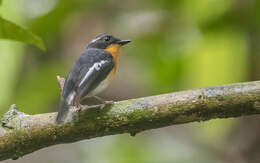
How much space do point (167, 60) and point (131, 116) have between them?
5.72 ft

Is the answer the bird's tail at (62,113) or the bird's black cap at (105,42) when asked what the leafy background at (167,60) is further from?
the bird's tail at (62,113)

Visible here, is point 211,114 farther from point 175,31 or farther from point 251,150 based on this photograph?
point 175,31

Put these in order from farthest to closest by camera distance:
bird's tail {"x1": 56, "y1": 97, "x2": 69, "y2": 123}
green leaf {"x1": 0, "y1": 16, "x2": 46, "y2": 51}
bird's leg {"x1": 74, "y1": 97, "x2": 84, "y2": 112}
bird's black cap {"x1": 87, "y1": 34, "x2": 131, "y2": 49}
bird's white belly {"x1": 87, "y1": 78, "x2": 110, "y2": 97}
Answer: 1. bird's black cap {"x1": 87, "y1": 34, "x2": 131, "y2": 49}
2. bird's white belly {"x1": 87, "y1": 78, "x2": 110, "y2": 97}
3. bird's leg {"x1": 74, "y1": 97, "x2": 84, "y2": 112}
4. bird's tail {"x1": 56, "y1": 97, "x2": 69, "y2": 123}
5. green leaf {"x1": 0, "y1": 16, "x2": 46, "y2": 51}

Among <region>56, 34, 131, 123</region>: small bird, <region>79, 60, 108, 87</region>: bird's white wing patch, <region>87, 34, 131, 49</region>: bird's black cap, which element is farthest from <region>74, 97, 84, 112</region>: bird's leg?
<region>87, 34, 131, 49</region>: bird's black cap

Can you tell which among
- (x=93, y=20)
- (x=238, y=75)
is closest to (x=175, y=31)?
(x=238, y=75)

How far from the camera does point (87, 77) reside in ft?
11.9

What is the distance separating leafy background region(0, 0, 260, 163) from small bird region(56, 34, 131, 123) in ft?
1.74

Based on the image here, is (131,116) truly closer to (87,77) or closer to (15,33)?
(87,77)

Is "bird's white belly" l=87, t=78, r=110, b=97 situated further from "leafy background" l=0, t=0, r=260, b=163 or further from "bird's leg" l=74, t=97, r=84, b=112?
"leafy background" l=0, t=0, r=260, b=163

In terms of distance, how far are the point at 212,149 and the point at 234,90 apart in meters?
1.89

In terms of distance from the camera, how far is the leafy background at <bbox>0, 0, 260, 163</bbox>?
14.3 feet

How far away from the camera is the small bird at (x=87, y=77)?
11.1 ft

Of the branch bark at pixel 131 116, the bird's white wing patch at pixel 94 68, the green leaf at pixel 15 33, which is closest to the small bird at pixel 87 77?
the bird's white wing patch at pixel 94 68

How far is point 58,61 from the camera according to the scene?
17.2ft
